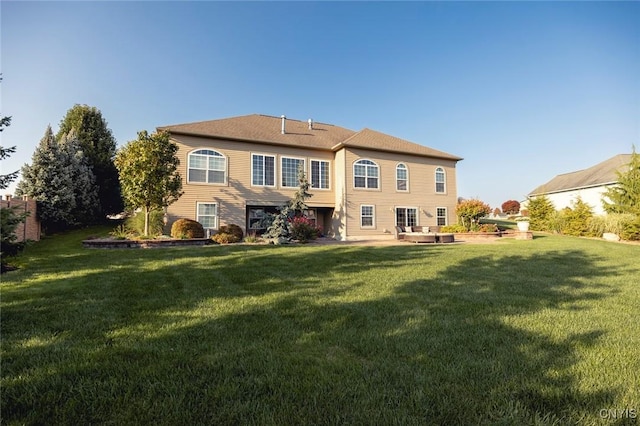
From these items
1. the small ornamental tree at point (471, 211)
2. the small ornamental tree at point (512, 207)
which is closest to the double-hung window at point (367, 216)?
the small ornamental tree at point (471, 211)

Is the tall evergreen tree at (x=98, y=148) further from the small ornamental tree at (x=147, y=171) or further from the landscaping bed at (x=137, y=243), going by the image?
the landscaping bed at (x=137, y=243)

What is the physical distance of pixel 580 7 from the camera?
11.2m

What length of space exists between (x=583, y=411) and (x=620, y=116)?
66.5 feet

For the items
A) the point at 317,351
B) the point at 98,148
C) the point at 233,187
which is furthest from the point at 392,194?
the point at 98,148

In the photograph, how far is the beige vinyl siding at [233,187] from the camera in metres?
16.6

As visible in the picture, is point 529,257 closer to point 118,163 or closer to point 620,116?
point 620,116

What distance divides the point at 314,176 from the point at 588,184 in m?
24.8

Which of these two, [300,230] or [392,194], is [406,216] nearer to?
[392,194]

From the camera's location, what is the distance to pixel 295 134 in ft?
66.9

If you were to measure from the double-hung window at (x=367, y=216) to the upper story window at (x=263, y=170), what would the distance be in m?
5.77

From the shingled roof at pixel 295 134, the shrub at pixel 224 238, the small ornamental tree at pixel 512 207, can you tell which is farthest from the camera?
the small ornamental tree at pixel 512 207

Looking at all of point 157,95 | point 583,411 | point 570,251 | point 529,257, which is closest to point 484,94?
point 570,251

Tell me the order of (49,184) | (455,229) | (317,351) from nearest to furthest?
1. (317,351)
2. (49,184)
3. (455,229)

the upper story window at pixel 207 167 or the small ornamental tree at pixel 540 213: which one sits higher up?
the upper story window at pixel 207 167
